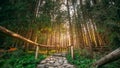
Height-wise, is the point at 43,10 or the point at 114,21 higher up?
the point at 43,10

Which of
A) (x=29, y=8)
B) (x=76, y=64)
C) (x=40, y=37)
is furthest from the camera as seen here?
(x=40, y=37)

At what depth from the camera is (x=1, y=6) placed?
5.72 meters

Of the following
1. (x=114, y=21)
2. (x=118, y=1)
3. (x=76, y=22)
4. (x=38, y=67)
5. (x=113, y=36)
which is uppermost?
(x=76, y=22)

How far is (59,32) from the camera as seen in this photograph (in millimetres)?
20406

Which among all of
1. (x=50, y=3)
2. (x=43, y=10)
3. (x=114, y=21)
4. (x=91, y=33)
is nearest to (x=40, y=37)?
(x=43, y=10)

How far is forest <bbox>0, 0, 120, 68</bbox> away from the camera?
466cm

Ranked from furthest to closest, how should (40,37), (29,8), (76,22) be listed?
1. (76,22)
2. (40,37)
3. (29,8)

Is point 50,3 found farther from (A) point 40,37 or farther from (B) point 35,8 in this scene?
(A) point 40,37

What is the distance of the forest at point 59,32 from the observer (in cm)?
466

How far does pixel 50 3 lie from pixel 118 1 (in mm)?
13072

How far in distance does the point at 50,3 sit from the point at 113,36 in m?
13.3

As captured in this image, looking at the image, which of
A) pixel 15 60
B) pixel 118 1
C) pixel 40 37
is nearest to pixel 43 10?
pixel 40 37

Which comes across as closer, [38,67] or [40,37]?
[38,67]

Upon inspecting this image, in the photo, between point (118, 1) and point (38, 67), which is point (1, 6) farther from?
point (38, 67)
